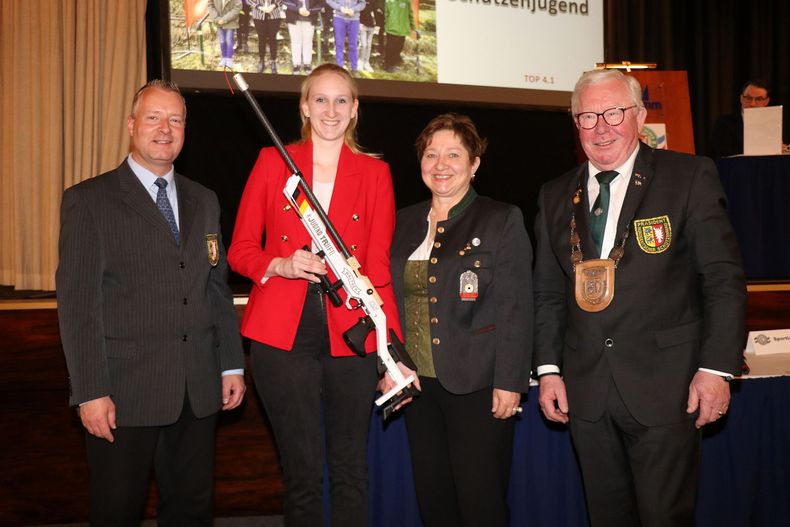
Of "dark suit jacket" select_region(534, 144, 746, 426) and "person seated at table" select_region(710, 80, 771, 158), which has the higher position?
"person seated at table" select_region(710, 80, 771, 158)

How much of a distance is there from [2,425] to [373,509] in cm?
197

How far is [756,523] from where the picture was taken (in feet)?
9.87

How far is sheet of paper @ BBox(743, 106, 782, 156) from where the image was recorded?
17.0 ft

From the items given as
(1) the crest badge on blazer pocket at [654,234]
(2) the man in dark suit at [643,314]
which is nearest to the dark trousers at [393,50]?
(2) the man in dark suit at [643,314]

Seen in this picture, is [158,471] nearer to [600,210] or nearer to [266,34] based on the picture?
[600,210]

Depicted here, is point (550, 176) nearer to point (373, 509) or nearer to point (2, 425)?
point (373, 509)

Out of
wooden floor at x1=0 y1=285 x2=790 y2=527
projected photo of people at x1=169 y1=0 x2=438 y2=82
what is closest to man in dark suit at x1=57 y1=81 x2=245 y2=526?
wooden floor at x1=0 y1=285 x2=790 y2=527

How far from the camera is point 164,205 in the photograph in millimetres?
2305

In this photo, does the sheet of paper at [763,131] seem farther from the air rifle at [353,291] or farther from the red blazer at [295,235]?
the air rifle at [353,291]

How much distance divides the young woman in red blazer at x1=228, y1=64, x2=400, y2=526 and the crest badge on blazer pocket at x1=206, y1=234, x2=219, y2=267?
63 millimetres

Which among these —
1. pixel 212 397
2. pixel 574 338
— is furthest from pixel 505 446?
pixel 212 397

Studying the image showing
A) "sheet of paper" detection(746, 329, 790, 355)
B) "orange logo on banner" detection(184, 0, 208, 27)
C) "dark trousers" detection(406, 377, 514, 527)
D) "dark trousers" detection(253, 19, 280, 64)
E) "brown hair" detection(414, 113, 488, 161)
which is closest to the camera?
"dark trousers" detection(406, 377, 514, 527)

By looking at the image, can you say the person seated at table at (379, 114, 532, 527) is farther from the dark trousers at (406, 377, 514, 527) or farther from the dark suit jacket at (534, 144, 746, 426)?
the dark suit jacket at (534, 144, 746, 426)

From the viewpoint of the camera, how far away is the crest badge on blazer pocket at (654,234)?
213 cm
